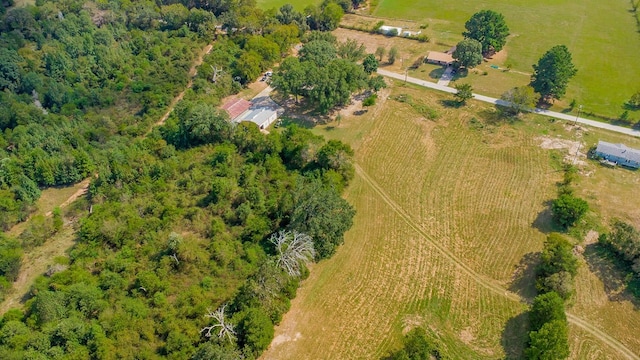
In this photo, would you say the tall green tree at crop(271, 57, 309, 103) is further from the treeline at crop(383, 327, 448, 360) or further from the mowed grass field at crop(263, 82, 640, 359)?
the treeline at crop(383, 327, 448, 360)

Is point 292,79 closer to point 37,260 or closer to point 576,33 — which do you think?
point 37,260

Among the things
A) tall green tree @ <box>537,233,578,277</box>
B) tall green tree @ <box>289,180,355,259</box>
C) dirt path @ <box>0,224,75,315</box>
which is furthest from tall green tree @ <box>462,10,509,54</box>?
dirt path @ <box>0,224,75,315</box>

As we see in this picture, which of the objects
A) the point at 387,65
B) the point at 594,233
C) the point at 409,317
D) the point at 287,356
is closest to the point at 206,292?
the point at 287,356

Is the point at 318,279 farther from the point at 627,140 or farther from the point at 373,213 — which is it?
the point at 627,140

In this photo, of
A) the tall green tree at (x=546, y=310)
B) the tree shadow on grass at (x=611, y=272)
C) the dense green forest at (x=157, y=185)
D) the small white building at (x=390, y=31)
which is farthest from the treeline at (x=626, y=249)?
the small white building at (x=390, y=31)

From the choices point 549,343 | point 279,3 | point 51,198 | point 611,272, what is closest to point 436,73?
point 611,272
